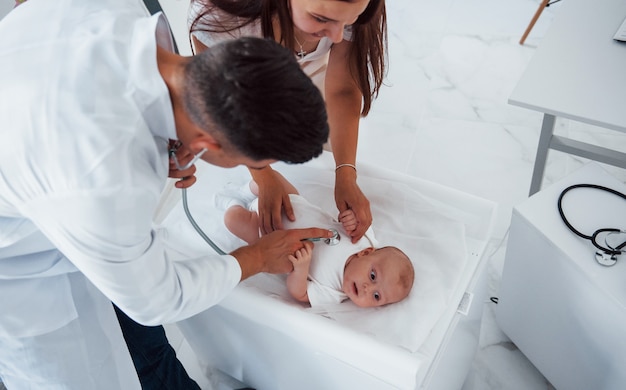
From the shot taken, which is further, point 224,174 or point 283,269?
point 224,174

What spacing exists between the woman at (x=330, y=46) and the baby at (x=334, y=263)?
0.03 metres

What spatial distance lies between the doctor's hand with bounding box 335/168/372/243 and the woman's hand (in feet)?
0.41

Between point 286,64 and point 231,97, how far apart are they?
86 millimetres

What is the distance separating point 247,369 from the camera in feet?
4.93

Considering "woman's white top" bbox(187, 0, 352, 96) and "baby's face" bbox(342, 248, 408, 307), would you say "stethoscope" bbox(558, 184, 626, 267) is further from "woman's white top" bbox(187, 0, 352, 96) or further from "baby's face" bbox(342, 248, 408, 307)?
"woman's white top" bbox(187, 0, 352, 96)

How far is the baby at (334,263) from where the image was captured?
123cm

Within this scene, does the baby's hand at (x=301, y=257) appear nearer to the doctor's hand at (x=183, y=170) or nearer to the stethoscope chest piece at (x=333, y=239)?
the stethoscope chest piece at (x=333, y=239)

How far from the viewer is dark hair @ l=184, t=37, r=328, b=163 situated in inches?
27.4

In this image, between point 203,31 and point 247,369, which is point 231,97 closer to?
point 203,31

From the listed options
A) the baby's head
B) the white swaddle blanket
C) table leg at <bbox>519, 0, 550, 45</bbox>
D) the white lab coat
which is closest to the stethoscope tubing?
the white swaddle blanket

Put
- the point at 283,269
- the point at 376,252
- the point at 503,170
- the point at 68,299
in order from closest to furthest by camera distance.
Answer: the point at 68,299
the point at 283,269
the point at 376,252
the point at 503,170

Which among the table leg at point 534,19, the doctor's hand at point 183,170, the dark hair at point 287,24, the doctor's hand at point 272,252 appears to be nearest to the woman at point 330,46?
the dark hair at point 287,24

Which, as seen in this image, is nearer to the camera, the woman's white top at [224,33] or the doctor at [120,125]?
the doctor at [120,125]

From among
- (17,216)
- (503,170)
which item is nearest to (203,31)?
(17,216)
